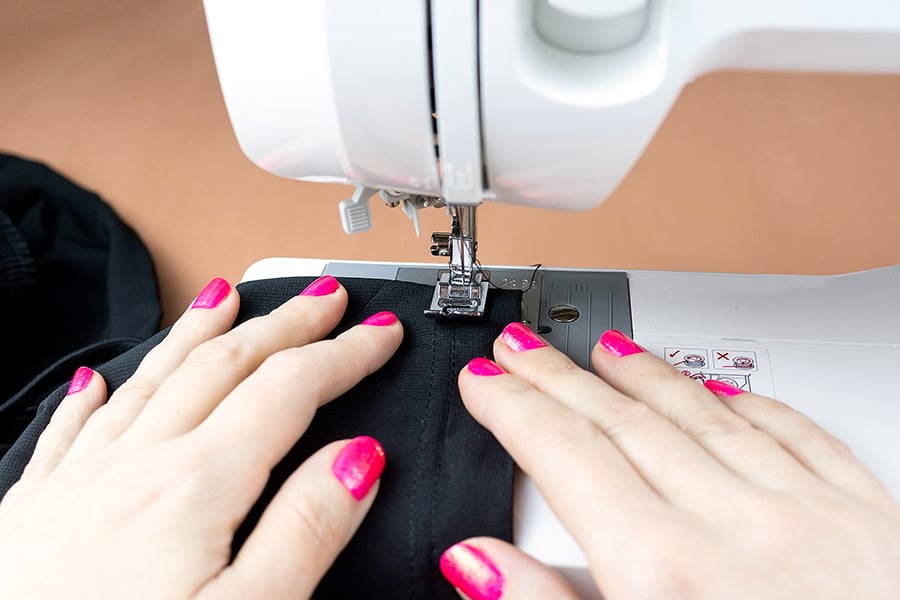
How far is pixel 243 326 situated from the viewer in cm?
77

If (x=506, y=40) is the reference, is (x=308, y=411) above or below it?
below

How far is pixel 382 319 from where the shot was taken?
804 mm

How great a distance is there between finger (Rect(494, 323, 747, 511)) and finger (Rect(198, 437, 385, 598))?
0.54 feet

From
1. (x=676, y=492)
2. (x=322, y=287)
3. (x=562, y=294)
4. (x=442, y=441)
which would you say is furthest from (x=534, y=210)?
(x=676, y=492)

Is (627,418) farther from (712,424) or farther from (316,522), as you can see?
(316,522)

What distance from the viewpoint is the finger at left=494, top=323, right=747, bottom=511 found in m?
0.60

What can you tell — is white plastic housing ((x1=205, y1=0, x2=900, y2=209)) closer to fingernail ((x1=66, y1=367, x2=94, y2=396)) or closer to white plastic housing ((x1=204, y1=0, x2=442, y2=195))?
white plastic housing ((x1=204, y1=0, x2=442, y2=195))

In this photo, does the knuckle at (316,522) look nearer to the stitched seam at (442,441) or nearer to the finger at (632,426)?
the stitched seam at (442,441)

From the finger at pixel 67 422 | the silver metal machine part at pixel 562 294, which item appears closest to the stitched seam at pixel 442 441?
the silver metal machine part at pixel 562 294

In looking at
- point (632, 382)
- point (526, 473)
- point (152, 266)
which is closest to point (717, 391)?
point (632, 382)

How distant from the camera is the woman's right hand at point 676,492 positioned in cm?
56

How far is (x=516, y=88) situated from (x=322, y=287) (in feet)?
1.04

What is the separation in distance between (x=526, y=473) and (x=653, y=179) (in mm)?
934

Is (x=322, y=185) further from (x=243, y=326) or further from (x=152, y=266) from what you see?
(x=243, y=326)
